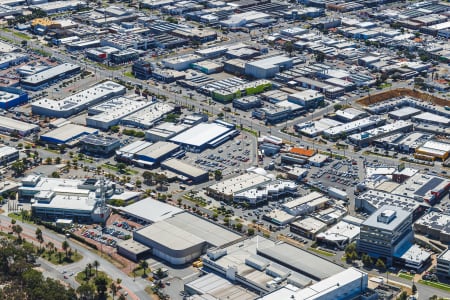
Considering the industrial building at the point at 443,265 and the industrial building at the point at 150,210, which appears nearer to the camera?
the industrial building at the point at 443,265

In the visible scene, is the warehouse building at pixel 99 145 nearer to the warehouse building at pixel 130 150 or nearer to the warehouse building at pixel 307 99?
the warehouse building at pixel 130 150

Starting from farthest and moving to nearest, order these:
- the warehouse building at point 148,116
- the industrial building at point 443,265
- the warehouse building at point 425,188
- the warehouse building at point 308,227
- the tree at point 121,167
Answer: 1. the warehouse building at point 148,116
2. the tree at point 121,167
3. the warehouse building at point 425,188
4. the warehouse building at point 308,227
5. the industrial building at point 443,265

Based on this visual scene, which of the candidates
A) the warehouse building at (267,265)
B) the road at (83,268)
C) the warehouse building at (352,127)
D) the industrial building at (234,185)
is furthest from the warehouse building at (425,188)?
the road at (83,268)

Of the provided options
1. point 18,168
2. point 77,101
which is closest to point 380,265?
point 18,168

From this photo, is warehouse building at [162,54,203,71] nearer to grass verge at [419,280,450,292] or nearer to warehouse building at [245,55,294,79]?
warehouse building at [245,55,294,79]

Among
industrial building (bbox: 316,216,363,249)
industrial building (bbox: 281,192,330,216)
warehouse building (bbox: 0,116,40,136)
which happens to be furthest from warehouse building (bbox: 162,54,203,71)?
industrial building (bbox: 316,216,363,249)

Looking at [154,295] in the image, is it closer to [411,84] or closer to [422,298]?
[422,298]

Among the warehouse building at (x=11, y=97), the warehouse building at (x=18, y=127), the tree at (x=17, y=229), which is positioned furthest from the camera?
the warehouse building at (x=11, y=97)
